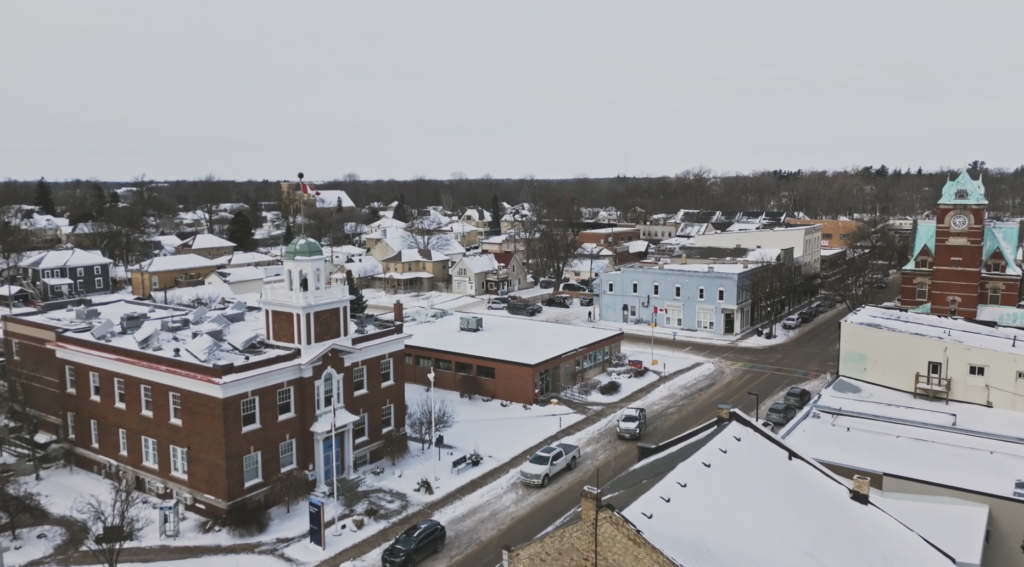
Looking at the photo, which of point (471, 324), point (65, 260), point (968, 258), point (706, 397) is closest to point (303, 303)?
point (471, 324)

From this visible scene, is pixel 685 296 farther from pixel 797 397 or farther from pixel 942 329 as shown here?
pixel 942 329

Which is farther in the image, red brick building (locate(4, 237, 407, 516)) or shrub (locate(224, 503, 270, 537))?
red brick building (locate(4, 237, 407, 516))

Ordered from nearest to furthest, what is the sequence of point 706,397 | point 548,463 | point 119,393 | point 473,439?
point 548,463 < point 119,393 < point 473,439 < point 706,397

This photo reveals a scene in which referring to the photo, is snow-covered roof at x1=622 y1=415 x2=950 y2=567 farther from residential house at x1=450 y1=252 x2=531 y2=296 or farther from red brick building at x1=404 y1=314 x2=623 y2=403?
residential house at x1=450 y1=252 x2=531 y2=296

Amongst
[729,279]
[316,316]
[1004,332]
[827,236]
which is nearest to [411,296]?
[729,279]

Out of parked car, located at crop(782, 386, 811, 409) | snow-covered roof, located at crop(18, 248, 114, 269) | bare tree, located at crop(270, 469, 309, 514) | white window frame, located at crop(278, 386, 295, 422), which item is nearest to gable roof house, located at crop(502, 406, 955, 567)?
bare tree, located at crop(270, 469, 309, 514)

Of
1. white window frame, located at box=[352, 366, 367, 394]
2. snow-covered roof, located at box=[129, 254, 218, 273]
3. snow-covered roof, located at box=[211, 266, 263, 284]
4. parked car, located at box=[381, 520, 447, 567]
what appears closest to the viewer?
parked car, located at box=[381, 520, 447, 567]

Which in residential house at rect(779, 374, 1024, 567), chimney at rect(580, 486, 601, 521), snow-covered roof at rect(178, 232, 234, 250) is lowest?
residential house at rect(779, 374, 1024, 567)
